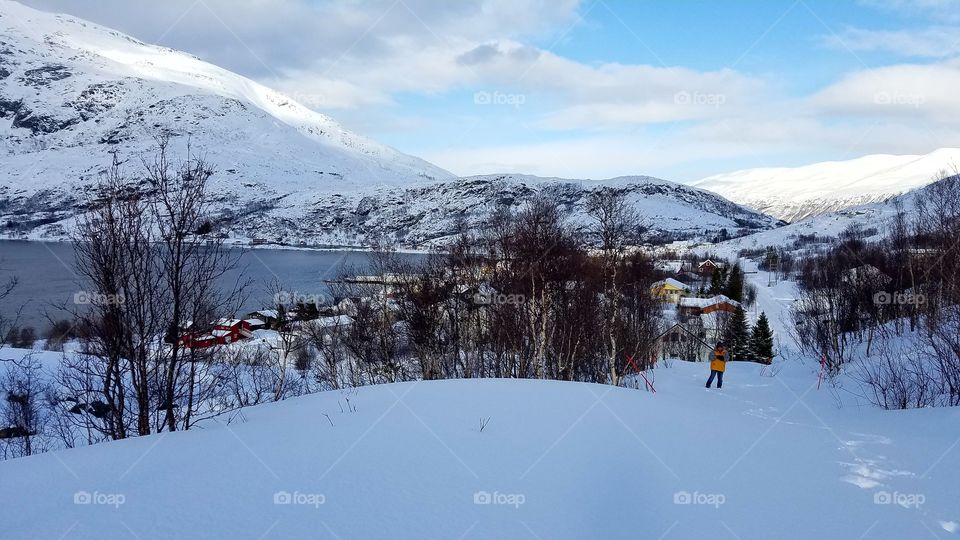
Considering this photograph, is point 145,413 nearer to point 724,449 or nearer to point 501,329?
point 724,449

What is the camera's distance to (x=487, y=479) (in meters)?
4.78

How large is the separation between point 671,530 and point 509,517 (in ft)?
4.60

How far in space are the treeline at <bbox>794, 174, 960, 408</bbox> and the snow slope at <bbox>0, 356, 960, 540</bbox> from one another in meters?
5.05

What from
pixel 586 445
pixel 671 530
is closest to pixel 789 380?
pixel 586 445

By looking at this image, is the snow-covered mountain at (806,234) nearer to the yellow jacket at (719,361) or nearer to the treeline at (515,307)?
the treeline at (515,307)

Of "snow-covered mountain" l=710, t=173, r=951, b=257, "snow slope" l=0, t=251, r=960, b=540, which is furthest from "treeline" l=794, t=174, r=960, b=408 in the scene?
"snow-covered mountain" l=710, t=173, r=951, b=257

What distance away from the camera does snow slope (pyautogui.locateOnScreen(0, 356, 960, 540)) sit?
155 inches

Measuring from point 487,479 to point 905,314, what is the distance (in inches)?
1290

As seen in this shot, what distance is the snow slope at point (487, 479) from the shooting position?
393 cm

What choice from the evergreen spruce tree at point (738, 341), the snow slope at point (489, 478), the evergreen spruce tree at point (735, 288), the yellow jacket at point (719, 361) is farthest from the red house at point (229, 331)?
the evergreen spruce tree at point (735, 288)

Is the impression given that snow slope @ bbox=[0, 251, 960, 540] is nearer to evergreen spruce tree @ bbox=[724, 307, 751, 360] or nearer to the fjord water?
the fjord water

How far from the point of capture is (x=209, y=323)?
983 cm

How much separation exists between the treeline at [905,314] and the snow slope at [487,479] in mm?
5053

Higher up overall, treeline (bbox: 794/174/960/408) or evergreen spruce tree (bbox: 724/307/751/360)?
treeline (bbox: 794/174/960/408)
